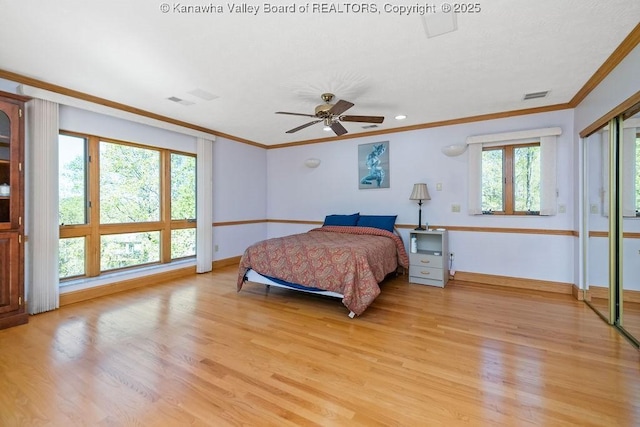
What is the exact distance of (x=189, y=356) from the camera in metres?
2.22

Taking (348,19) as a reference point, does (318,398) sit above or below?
below

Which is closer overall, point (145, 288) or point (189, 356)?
point (189, 356)

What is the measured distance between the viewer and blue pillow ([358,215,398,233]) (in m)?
4.66

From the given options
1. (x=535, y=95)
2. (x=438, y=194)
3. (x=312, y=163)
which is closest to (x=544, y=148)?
(x=535, y=95)

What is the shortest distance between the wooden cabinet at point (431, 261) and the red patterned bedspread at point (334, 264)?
341 millimetres

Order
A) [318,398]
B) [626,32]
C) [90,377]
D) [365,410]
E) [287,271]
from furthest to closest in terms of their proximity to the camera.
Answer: [287,271] < [626,32] < [90,377] < [318,398] < [365,410]

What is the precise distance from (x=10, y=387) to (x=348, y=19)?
3.33m

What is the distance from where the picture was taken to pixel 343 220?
16.6 ft

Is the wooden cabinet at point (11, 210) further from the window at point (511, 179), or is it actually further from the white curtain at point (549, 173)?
the white curtain at point (549, 173)

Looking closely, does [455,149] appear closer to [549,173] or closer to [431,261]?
[549,173]

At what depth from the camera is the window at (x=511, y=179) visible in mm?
3996

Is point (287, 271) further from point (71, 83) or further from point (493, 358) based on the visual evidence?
point (71, 83)

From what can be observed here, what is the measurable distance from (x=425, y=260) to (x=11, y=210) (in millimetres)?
4769

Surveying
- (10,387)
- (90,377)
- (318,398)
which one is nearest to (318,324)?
(318,398)
